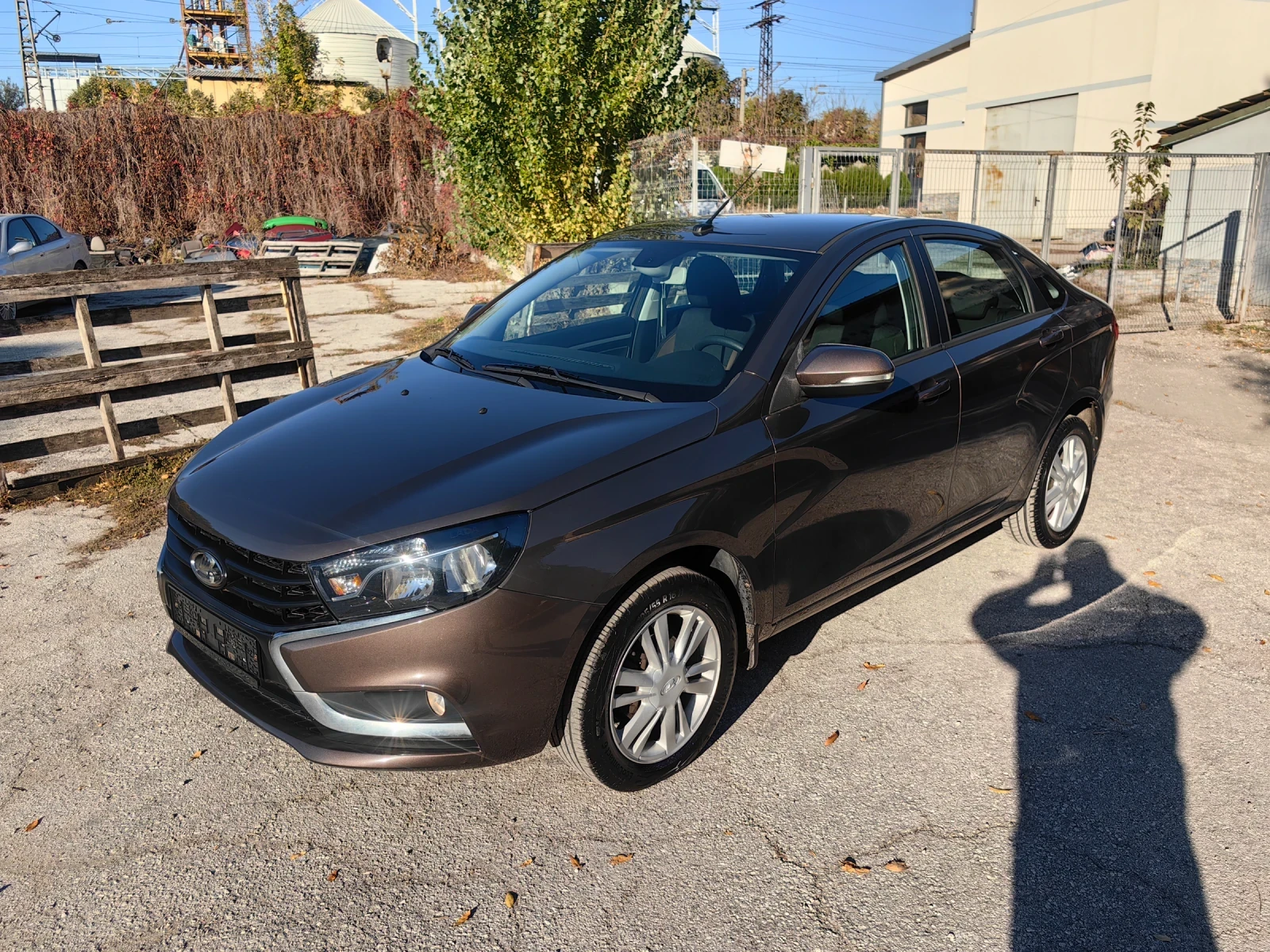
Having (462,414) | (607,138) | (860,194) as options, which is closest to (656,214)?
(607,138)

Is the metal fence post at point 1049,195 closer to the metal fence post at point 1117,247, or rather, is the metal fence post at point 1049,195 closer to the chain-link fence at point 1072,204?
the chain-link fence at point 1072,204

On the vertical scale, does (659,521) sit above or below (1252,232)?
below

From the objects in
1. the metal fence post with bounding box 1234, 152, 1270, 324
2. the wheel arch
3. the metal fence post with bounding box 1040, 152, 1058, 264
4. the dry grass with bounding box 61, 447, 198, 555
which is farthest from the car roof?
the metal fence post with bounding box 1234, 152, 1270, 324

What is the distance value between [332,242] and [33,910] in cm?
1991

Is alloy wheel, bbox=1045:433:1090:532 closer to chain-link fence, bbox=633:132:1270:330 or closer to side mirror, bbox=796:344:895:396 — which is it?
side mirror, bbox=796:344:895:396

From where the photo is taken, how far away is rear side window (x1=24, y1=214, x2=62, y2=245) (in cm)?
1528

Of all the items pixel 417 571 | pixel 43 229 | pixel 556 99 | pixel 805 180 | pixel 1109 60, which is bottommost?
pixel 417 571

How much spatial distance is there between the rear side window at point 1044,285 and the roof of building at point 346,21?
5528cm

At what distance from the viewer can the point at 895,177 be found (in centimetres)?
1096

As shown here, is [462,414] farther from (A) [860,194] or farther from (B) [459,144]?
(B) [459,144]

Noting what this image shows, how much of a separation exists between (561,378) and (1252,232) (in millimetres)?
12619

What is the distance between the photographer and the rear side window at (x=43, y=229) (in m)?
15.3

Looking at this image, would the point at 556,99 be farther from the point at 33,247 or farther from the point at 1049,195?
the point at 33,247

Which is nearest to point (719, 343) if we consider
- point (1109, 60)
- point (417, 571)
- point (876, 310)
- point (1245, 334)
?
point (876, 310)
